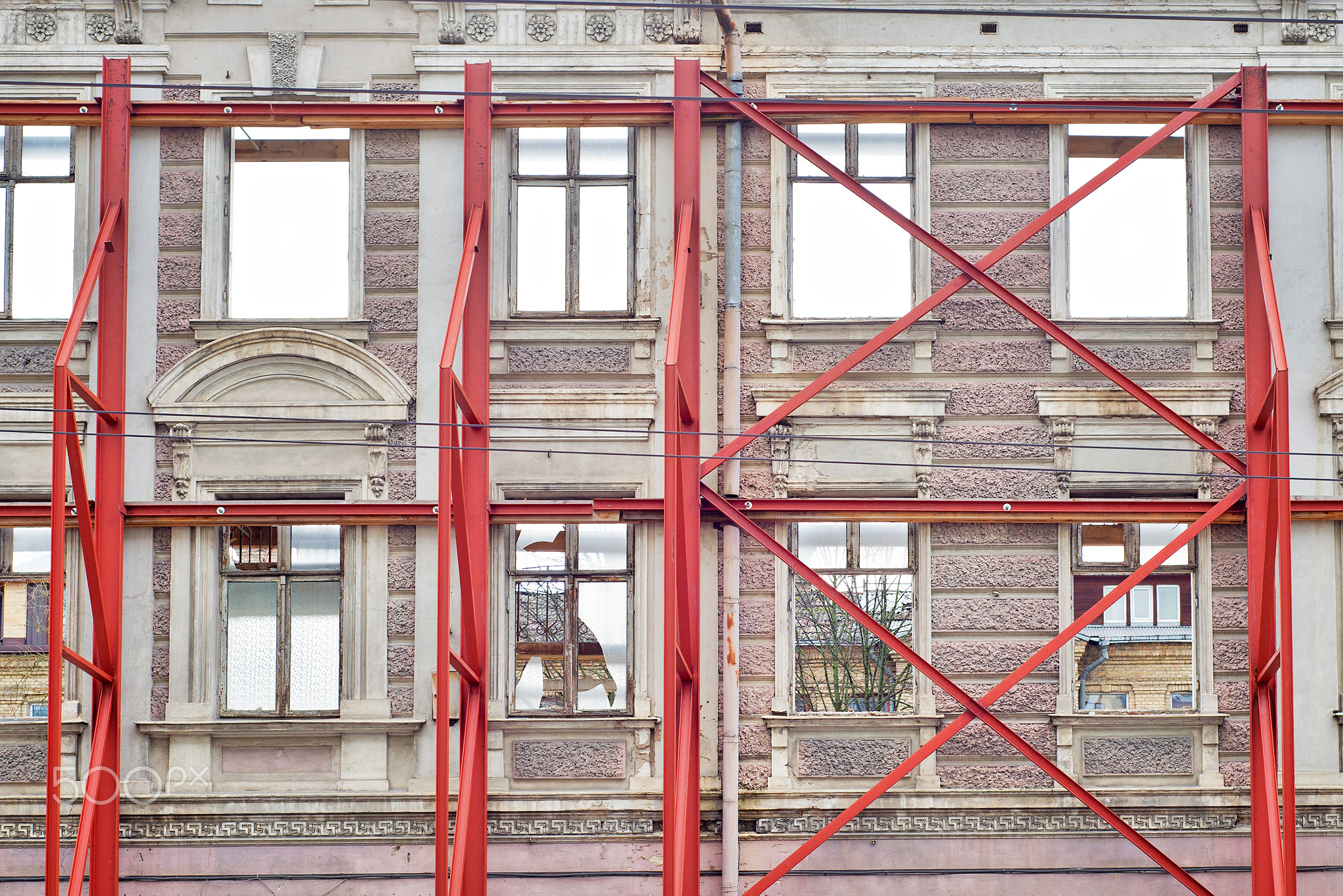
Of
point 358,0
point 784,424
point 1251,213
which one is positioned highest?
point 358,0

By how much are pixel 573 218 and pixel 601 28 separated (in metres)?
1.48

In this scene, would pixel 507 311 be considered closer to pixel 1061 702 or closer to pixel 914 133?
pixel 914 133

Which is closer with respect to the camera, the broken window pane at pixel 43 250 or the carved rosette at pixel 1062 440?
the carved rosette at pixel 1062 440

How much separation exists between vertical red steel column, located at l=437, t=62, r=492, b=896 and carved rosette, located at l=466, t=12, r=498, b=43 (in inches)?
19.9

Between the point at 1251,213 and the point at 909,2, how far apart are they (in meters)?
2.98

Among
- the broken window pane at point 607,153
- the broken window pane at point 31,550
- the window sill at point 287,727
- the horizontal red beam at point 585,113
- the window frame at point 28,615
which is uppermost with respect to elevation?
the horizontal red beam at point 585,113

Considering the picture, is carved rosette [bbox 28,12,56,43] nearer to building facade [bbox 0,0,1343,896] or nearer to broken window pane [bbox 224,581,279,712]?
building facade [bbox 0,0,1343,896]

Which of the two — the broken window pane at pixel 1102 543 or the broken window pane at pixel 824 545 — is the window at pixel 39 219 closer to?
the broken window pane at pixel 824 545

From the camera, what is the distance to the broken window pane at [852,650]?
8.60 meters

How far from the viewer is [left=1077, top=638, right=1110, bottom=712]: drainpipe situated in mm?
8633

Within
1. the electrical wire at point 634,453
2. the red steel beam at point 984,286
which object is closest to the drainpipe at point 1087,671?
the electrical wire at point 634,453

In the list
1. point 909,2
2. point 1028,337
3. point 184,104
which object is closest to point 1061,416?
point 1028,337

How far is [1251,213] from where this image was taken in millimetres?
8328

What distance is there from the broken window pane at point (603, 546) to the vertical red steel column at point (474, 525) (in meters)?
0.74
